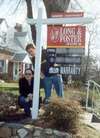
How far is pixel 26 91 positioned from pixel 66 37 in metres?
1.49

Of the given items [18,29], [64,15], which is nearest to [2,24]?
[18,29]

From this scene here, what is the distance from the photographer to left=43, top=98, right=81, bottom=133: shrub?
878 centimetres

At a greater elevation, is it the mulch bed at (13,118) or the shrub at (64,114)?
the shrub at (64,114)

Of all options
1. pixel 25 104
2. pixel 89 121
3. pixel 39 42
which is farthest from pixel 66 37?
pixel 89 121

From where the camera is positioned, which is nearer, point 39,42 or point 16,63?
point 39,42

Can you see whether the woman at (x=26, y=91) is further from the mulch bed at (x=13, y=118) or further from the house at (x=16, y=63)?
the house at (x=16, y=63)

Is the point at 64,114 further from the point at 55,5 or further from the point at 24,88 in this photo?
the point at 55,5

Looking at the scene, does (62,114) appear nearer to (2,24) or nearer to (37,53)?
(37,53)

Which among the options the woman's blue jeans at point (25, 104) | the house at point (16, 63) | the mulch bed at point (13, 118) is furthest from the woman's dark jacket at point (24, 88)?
the house at point (16, 63)

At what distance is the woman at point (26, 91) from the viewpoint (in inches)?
386

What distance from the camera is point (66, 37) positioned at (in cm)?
973

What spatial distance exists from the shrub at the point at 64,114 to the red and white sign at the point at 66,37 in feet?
4.45

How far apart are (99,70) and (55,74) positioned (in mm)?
30543

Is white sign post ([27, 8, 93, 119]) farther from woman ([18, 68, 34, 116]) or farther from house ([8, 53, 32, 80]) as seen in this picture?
house ([8, 53, 32, 80])
